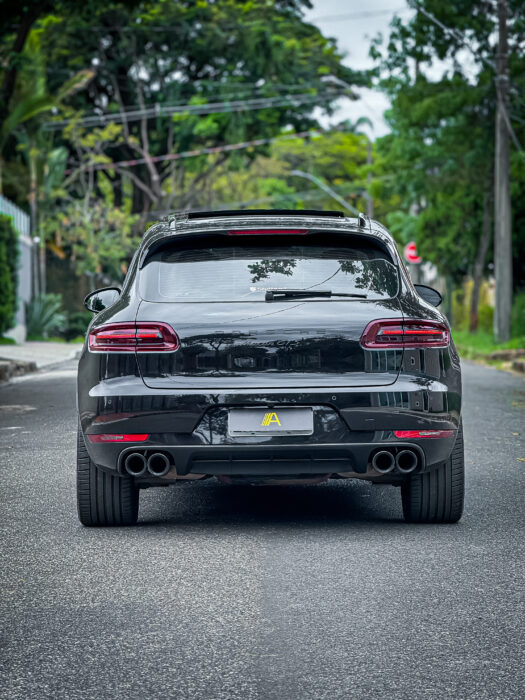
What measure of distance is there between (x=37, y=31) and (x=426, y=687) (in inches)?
1474

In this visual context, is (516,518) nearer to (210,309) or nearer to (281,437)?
(281,437)

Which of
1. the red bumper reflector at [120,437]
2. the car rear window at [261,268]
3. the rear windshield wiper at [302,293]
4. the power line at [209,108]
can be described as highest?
the power line at [209,108]

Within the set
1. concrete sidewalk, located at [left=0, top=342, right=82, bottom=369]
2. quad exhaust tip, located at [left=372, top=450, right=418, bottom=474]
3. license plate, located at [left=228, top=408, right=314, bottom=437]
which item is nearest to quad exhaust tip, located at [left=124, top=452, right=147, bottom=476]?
license plate, located at [left=228, top=408, right=314, bottom=437]

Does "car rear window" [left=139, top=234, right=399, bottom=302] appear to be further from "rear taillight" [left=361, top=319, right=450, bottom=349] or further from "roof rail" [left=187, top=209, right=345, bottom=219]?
"roof rail" [left=187, top=209, right=345, bottom=219]

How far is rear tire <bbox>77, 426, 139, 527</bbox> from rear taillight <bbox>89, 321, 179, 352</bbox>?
1.85 feet

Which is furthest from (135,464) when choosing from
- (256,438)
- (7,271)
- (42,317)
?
(42,317)

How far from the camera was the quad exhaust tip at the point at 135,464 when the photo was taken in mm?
6410

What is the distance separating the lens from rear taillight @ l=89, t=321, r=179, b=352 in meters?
6.37

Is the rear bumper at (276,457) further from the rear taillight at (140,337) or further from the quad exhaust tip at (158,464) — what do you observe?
the rear taillight at (140,337)

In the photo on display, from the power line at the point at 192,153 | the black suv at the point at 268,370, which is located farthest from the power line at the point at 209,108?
the black suv at the point at 268,370

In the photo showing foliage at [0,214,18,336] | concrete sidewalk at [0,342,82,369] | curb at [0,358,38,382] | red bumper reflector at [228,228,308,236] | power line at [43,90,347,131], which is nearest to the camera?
red bumper reflector at [228,228,308,236]

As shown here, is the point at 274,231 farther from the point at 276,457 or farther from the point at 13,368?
the point at 13,368

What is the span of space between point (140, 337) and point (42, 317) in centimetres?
3163

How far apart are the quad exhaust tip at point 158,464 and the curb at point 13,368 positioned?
13.7 m
